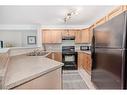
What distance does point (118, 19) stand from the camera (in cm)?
204

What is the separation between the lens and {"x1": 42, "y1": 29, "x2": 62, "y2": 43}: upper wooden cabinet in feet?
21.4

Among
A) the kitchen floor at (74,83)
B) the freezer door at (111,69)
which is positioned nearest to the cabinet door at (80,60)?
the kitchen floor at (74,83)

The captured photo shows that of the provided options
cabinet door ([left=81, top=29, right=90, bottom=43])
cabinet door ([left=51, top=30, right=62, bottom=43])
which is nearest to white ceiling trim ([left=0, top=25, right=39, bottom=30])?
cabinet door ([left=51, top=30, right=62, bottom=43])

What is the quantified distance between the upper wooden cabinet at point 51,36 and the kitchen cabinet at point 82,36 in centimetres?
82

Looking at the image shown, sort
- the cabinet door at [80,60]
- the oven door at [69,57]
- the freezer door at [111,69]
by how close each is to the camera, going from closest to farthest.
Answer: the freezer door at [111,69], the cabinet door at [80,60], the oven door at [69,57]

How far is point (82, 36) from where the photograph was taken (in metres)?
6.58

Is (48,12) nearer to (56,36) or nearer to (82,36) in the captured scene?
(56,36)

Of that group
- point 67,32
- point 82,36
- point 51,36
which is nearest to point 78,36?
point 82,36

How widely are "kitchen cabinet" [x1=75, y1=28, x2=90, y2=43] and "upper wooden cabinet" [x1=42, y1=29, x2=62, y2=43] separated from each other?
0.82 meters

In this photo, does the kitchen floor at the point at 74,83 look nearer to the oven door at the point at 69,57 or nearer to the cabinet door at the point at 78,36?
the oven door at the point at 69,57

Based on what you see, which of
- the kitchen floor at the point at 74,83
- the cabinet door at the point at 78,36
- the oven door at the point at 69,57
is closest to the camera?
the kitchen floor at the point at 74,83

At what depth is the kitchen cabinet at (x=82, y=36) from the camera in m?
6.40
